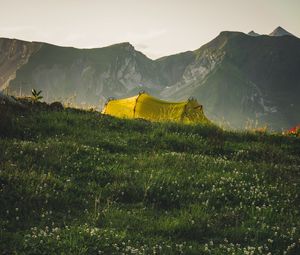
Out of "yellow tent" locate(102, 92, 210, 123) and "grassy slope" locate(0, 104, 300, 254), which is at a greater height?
"yellow tent" locate(102, 92, 210, 123)

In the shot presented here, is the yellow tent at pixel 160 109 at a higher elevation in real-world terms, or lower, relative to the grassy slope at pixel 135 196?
higher

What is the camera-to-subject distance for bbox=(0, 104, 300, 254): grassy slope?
320 inches

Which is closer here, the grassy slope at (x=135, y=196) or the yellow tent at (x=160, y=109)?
the grassy slope at (x=135, y=196)

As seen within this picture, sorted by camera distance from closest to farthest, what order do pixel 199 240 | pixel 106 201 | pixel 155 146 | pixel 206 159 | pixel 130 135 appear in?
pixel 199 240
pixel 106 201
pixel 206 159
pixel 155 146
pixel 130 135

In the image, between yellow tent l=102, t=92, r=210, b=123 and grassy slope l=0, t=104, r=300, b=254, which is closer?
grassy slope l=0, t=104, r=300, b=254

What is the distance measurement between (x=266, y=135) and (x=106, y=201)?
12.1 metres

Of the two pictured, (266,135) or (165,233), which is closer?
(165,233)

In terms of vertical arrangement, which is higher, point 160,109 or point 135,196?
point 160,109

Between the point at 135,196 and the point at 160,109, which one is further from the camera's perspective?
the point at 160,109

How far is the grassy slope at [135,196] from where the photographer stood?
8.14 metres

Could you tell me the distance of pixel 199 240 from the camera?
28.8 feet

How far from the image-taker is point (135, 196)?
423 inches

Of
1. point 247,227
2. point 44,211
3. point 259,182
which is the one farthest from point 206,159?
point 44,211

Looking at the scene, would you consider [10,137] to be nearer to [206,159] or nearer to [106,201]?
[106,201]
